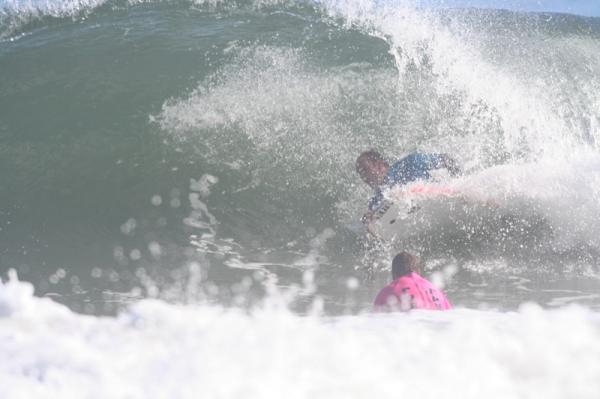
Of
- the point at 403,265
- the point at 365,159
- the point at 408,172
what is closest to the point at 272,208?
the point at 365,159

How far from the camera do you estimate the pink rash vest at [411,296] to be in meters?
3.51

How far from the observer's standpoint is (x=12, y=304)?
206 centimetres

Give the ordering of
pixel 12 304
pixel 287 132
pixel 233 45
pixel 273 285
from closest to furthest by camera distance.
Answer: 1. pixel 12 304
2. pixel 273 285
3. pixel 287 132
4. pixel 233 45

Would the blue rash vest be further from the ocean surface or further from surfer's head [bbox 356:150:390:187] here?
the ocean surface

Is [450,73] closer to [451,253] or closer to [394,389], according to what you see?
[451,253]

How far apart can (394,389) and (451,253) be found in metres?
4.40

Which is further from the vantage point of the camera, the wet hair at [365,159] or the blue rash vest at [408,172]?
the wet hair at [365,159]

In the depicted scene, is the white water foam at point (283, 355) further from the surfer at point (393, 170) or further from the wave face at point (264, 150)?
the surfer at point (393, 170)

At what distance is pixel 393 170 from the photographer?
6.39 meters

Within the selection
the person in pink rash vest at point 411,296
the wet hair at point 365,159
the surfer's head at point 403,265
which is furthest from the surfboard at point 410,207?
the person in pink rash vest at point 411,296

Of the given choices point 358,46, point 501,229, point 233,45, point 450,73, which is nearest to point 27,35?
point 233,45

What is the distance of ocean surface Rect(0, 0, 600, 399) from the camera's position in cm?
181

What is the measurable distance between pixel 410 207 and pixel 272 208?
154cm

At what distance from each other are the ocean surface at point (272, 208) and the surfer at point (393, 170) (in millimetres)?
274
